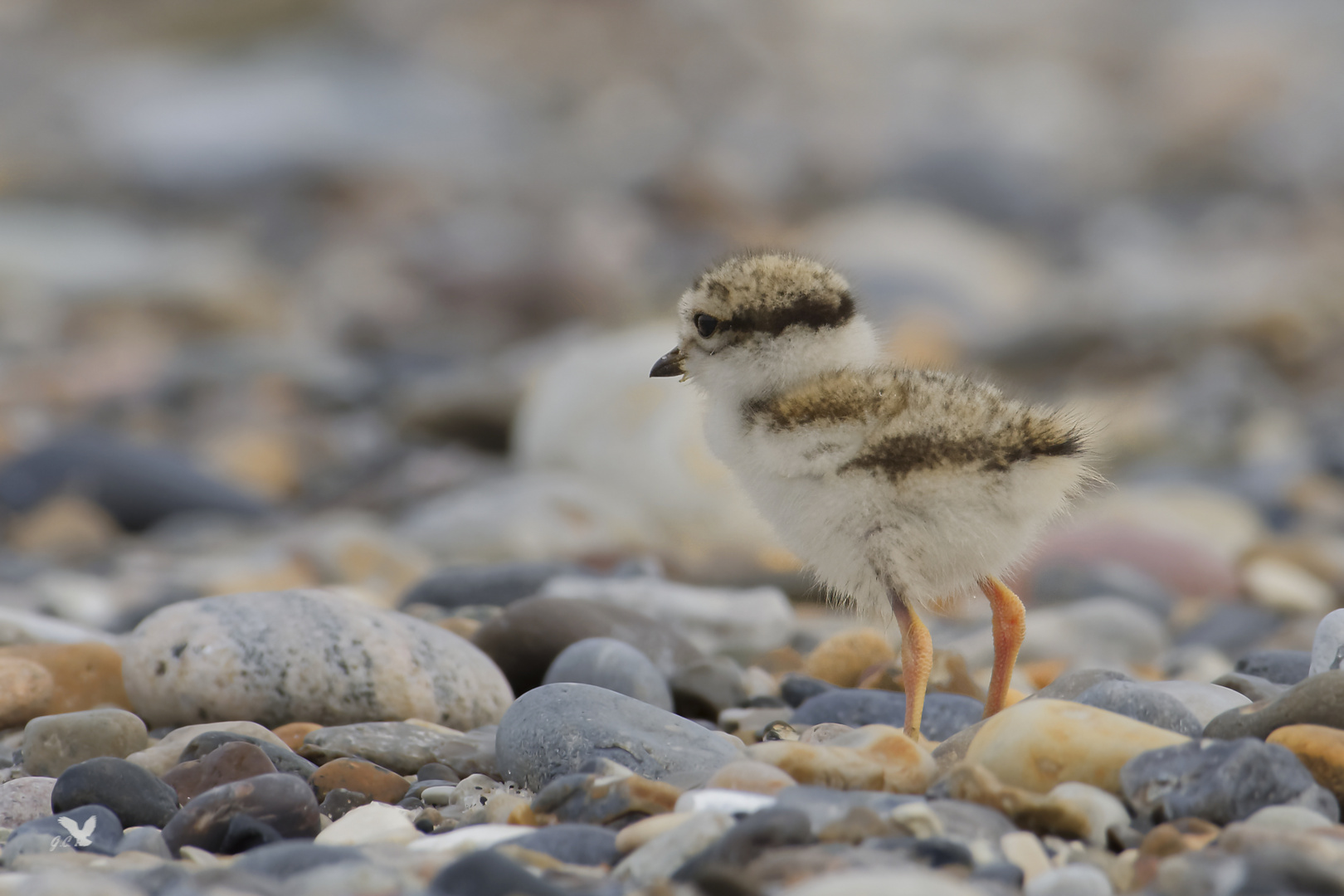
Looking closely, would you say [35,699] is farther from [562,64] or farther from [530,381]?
[562,64]

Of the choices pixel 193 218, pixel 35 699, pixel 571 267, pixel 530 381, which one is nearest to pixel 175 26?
pixel 193 218

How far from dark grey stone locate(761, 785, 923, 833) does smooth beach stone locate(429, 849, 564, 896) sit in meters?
0.44

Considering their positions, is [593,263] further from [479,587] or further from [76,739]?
[76,739]

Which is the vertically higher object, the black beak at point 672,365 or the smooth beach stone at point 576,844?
the black beak at point 672,365

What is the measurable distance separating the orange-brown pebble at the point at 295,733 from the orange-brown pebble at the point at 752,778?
1148 millimetres

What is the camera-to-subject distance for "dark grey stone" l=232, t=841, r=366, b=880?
226 centimetres

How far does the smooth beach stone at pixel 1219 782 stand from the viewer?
7.70 feet

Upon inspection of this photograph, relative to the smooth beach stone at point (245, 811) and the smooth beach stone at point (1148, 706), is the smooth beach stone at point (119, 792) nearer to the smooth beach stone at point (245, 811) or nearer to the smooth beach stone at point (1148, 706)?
the smooth beach stone at point (245, 811)

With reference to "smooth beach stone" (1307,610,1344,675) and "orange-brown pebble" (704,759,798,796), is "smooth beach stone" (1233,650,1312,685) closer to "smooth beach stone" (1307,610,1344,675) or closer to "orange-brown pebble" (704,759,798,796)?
"smooth beach stone" (1307,610,1344,675)

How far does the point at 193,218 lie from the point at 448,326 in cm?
722

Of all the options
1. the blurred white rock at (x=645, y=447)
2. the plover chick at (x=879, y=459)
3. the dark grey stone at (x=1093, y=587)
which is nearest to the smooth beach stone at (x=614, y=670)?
the plover chick at (x=879, y=459)

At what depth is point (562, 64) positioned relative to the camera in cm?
2709

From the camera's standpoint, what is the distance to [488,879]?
2.07 meters

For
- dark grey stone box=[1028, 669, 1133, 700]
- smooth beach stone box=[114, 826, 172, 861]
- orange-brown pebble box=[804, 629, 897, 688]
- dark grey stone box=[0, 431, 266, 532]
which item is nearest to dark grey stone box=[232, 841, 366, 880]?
smooth beach stone box=[114, 826, 172, 861]
